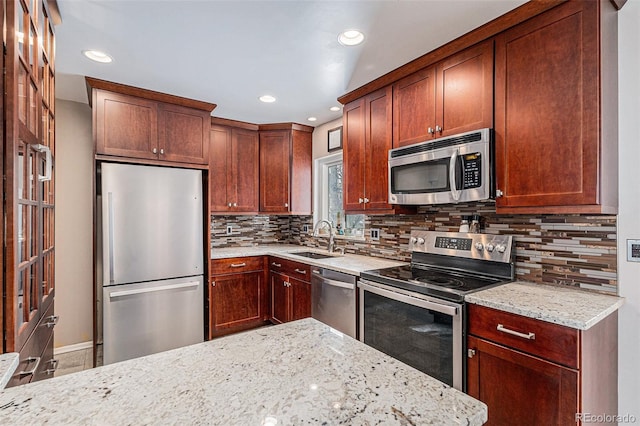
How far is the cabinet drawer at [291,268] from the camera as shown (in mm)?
3076

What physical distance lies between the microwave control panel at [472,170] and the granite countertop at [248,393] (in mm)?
1447

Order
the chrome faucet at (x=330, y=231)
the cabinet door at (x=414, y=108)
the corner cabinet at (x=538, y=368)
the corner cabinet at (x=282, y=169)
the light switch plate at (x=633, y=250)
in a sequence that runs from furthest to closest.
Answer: the corner cabinet at (x=282, y=169) < the chrome faucet at (x=330, y=231) < the cabinet door at (x=414, y=108) < the light switch plate at (x=633, y=250) < the corner cabinet at (x=538, y=368)

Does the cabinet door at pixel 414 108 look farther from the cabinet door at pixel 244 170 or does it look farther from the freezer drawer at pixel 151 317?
the freezer drawer at pixel 151 317

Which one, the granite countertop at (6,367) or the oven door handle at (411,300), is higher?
the granite countertop at (6,367)

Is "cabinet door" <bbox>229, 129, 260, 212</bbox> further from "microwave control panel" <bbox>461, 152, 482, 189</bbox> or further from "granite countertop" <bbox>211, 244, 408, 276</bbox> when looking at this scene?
"microwave control panel" <bbox>461, 152, 482, 189</bbox>

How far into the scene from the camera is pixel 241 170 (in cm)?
385

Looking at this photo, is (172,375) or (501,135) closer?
(172,375)

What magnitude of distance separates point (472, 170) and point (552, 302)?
2.77ft

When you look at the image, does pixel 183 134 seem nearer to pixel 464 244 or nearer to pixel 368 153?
pixel 368 153

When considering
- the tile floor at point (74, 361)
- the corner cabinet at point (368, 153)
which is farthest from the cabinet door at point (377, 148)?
the tile floor at point (74, 361)

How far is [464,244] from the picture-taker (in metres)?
2.31

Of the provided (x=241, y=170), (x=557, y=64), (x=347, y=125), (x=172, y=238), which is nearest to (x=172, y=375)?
(x=557, y=64)

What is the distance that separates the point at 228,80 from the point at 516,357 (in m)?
2.67

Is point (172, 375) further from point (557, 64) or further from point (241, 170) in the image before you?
point (241, 170)
